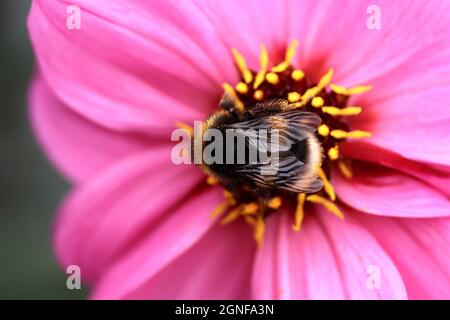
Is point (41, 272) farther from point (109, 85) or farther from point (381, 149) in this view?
point (381, 149)

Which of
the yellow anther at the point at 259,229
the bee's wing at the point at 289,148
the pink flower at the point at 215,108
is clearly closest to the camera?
the bee's wing at the point at 289,148

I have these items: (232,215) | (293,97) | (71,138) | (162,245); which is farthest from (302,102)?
(71,138)

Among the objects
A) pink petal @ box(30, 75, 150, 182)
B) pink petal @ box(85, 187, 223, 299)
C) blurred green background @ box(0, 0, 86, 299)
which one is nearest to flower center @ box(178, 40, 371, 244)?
pink petal @ box(85, 187, 223, 299)

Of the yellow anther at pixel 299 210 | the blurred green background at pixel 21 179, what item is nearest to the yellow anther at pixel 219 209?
the yellow anther at pixel 299 210

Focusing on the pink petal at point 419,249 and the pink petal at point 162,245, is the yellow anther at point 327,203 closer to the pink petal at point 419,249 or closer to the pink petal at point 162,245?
the pink petal at point 419,249

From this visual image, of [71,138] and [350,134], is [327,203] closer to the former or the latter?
[350,134]
